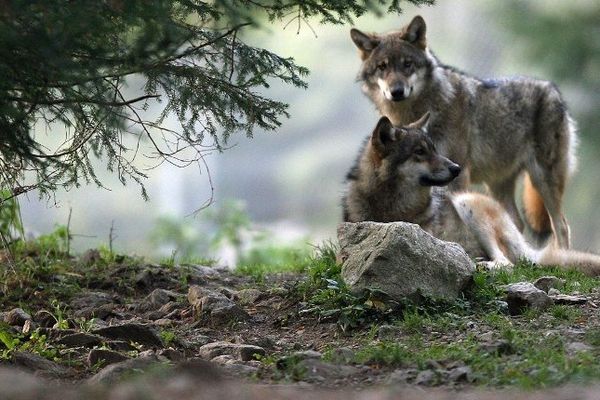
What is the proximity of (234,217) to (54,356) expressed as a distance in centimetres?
712

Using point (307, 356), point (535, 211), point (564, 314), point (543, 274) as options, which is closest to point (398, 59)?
point (535, 211)

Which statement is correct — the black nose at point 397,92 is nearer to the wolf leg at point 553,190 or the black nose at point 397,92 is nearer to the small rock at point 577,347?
the wolf leg at point 553,190

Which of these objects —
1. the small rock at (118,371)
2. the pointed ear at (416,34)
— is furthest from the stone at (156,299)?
the pointed ear at (416,34)

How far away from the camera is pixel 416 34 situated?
36.2ft

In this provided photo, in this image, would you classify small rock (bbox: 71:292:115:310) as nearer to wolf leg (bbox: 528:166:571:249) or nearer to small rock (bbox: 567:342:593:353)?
small rock (bbox: 567:342:593:353)

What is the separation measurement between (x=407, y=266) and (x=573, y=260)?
2.56m

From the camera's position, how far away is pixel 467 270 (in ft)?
22.3

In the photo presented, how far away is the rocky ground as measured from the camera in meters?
4.95

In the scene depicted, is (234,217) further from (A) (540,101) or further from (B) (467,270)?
(B) (467,270)

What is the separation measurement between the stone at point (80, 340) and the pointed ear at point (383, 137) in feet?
11.0

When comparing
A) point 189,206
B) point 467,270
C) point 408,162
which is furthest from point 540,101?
point 189,206

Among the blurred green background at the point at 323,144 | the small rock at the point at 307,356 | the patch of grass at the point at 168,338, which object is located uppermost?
the blurred green background at the point at 323,144

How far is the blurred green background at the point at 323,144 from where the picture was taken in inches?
789

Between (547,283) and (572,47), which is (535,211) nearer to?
(547,283)
